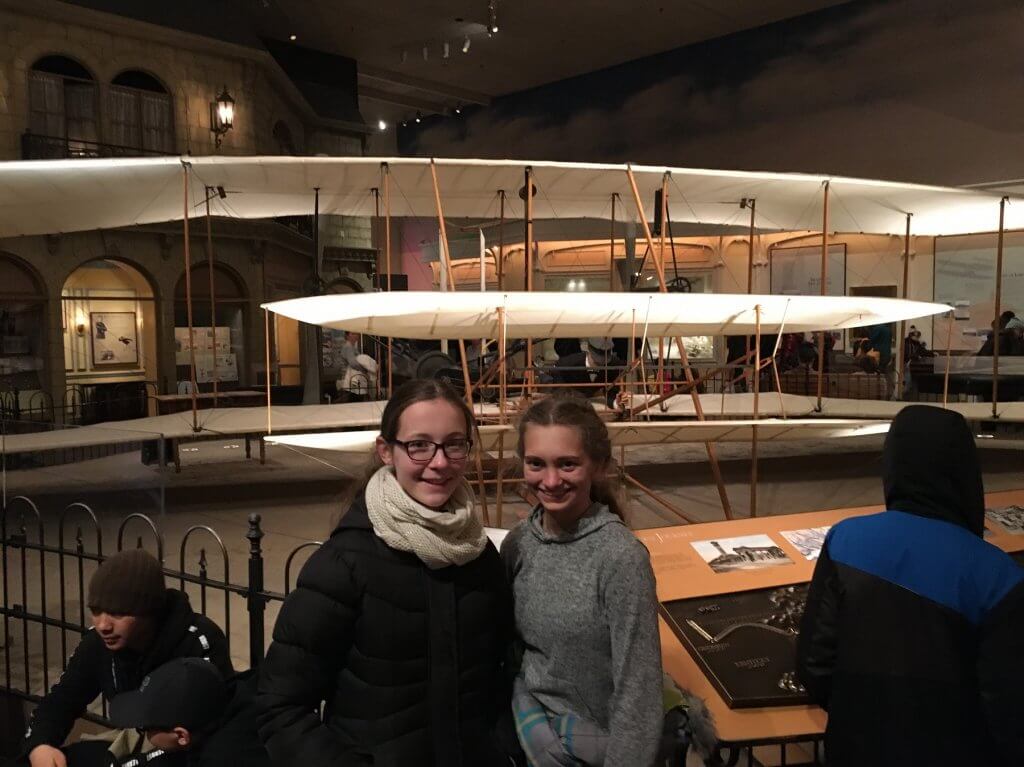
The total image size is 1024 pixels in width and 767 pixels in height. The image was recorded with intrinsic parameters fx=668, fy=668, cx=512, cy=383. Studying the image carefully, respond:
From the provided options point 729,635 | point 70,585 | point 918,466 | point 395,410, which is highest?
point 395,410

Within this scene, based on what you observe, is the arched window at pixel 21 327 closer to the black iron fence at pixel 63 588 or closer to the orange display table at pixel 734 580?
the black iron fence at pixel 63 588

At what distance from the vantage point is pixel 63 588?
9.21 ft

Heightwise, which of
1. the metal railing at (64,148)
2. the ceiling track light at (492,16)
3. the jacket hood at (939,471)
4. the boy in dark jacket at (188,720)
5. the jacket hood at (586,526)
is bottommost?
the boy in dark jacket at (188,720)

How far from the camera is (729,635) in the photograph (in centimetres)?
198

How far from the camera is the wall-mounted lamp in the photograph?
998 cm

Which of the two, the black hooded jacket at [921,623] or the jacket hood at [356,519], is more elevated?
the jacket hood at [356,519]

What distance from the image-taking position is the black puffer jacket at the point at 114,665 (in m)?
1.77

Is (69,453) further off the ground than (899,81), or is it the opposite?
(899,81)

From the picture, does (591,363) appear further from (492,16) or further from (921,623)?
Answer: (921,623)

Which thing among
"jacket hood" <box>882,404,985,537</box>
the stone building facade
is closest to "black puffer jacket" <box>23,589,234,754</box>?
"jacket hood" <box>882,404,985,537</box>

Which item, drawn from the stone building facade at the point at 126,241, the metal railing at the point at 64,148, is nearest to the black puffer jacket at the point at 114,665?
the stone building facade at the point at 126,241

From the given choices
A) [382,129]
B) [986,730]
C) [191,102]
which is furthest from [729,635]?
[382,129]

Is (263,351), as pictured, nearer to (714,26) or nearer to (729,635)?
(714,26)

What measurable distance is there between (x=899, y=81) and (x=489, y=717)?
424 inches
